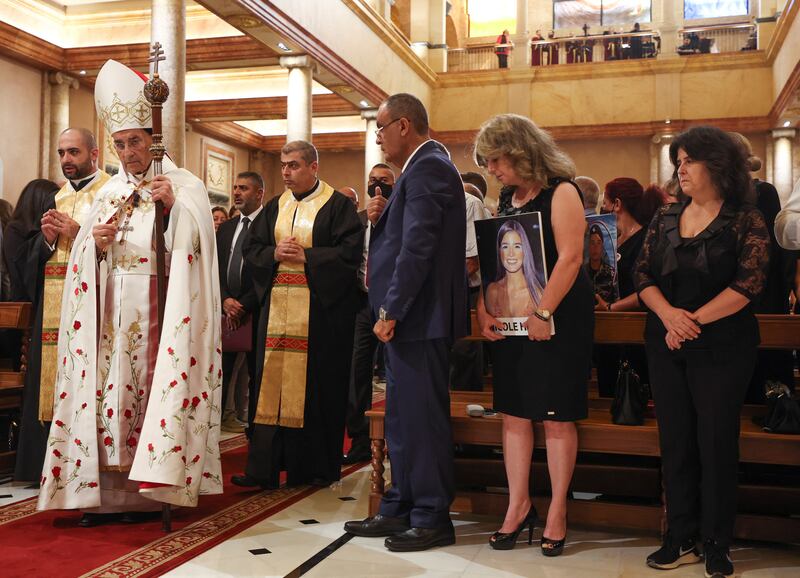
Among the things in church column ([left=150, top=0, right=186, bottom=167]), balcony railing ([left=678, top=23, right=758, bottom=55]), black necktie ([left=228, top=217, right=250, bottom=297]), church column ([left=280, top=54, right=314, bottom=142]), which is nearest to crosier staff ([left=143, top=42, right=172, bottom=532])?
black necktie ([left=228, top=217, right=250, bottom=297])

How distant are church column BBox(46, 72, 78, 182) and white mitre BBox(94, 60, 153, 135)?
32.0 ft

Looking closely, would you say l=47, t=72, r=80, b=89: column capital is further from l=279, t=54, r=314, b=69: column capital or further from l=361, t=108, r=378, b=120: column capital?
l=361, t=108, r=378, b=120: column capital

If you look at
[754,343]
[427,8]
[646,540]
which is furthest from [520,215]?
[427,8]

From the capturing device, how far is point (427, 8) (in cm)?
1978

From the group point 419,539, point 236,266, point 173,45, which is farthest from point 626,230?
point 173,45

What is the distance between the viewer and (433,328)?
3424 millimetres

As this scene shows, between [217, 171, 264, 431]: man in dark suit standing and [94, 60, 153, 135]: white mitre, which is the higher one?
→ [94, 60, 153, 135]: white mitre

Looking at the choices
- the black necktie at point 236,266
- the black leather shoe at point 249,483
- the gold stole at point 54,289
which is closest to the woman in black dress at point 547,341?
the black leather shoe at point 249,483

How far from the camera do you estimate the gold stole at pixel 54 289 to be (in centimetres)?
445

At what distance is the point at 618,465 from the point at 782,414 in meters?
0.98

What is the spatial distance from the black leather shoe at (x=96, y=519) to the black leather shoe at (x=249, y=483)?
76 cm

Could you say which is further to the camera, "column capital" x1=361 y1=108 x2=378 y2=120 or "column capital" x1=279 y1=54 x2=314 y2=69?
"column capital" x1=361 y1=108 x2=378 y2=120

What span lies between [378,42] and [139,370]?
12361mm

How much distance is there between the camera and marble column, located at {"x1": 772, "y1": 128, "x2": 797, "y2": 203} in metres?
17.4
